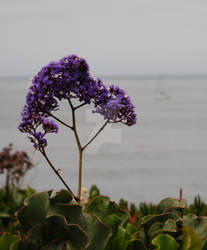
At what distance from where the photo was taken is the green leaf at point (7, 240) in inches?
55.1

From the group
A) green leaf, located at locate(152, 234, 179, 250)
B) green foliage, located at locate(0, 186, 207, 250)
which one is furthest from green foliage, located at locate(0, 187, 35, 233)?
green leaf, located at locate(152, 234, 179, 250)

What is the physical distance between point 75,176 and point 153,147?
8.94ft

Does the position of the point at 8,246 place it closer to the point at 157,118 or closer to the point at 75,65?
the point at 75,65

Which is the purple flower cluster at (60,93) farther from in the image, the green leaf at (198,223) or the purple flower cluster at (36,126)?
the green leaf at (198,223)

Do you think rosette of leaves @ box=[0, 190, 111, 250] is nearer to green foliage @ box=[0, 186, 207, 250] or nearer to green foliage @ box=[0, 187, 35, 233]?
green foliage @ box=[0, 186, 207, 250]

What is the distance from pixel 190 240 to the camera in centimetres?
133

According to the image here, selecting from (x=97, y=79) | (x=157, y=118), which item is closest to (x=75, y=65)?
(x=97, y=79)

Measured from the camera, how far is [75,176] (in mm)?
5977

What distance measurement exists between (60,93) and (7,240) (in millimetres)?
512

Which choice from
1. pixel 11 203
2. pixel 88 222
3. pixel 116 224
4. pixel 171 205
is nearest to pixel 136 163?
pixel 11 203

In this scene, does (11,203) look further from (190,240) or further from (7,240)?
(190,240)

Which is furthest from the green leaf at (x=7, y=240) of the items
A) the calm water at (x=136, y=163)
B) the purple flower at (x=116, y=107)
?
the calm water at (x=136, y=163)

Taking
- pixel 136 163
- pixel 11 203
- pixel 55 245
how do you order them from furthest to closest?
pixel 136 163 < pixel 11 203 < pixel 55 245

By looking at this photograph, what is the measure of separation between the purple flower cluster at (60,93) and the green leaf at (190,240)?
0.44 m
